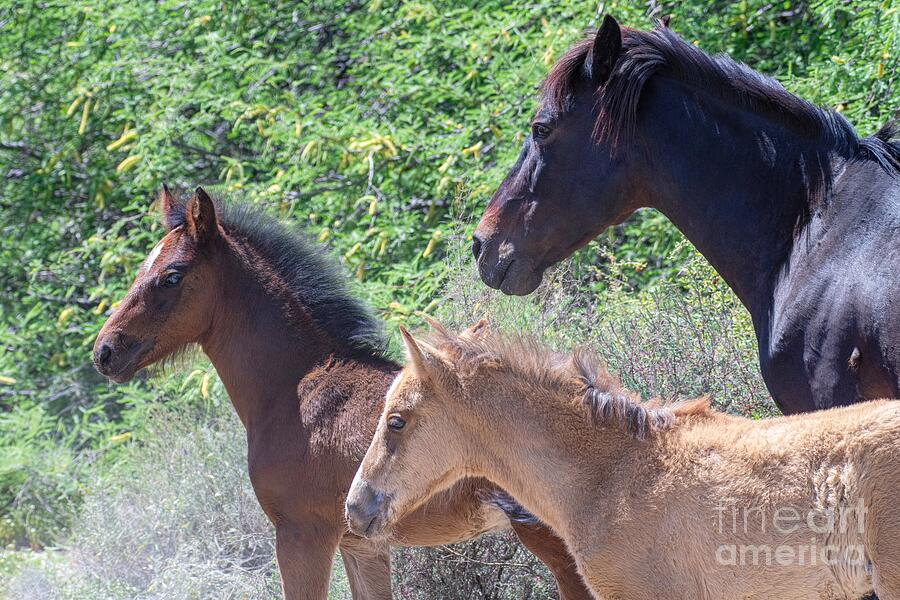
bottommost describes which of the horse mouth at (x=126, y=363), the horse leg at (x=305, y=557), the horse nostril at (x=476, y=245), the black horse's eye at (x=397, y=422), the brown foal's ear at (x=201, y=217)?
the horse leg at (x=305, y=557)

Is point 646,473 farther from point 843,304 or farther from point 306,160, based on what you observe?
point 306,160

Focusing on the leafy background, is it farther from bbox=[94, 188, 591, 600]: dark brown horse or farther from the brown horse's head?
the brown horse's head

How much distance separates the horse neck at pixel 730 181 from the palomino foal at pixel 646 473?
59 centimetres

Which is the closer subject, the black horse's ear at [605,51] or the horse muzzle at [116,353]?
the black horse's ear at [605,51]

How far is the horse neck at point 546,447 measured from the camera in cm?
352

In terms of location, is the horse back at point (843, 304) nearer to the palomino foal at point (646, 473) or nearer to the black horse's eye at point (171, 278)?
the palomino foal at point (646, 473)

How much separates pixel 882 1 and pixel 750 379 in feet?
8.41

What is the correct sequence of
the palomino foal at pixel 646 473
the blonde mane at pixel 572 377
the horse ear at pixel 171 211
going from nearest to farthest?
the palomino foal at pixel 646 473
the blonde mane at pixel 572 377
the horse ear at pixel 171 211

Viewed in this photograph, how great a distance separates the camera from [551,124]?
4.12 metres

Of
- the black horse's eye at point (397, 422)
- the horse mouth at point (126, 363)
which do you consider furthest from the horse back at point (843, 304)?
the horse mouth at point (126, 363)

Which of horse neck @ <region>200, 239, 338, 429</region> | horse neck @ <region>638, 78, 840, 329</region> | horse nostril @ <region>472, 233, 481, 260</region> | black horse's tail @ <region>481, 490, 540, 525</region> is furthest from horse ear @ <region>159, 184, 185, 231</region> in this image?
horse neck @ <region>638, 78, 840, 329</region>

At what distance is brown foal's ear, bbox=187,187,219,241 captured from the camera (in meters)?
4.80

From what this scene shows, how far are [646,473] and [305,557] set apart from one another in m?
1.65

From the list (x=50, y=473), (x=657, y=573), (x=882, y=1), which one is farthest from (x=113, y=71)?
(x=657, y=573)
